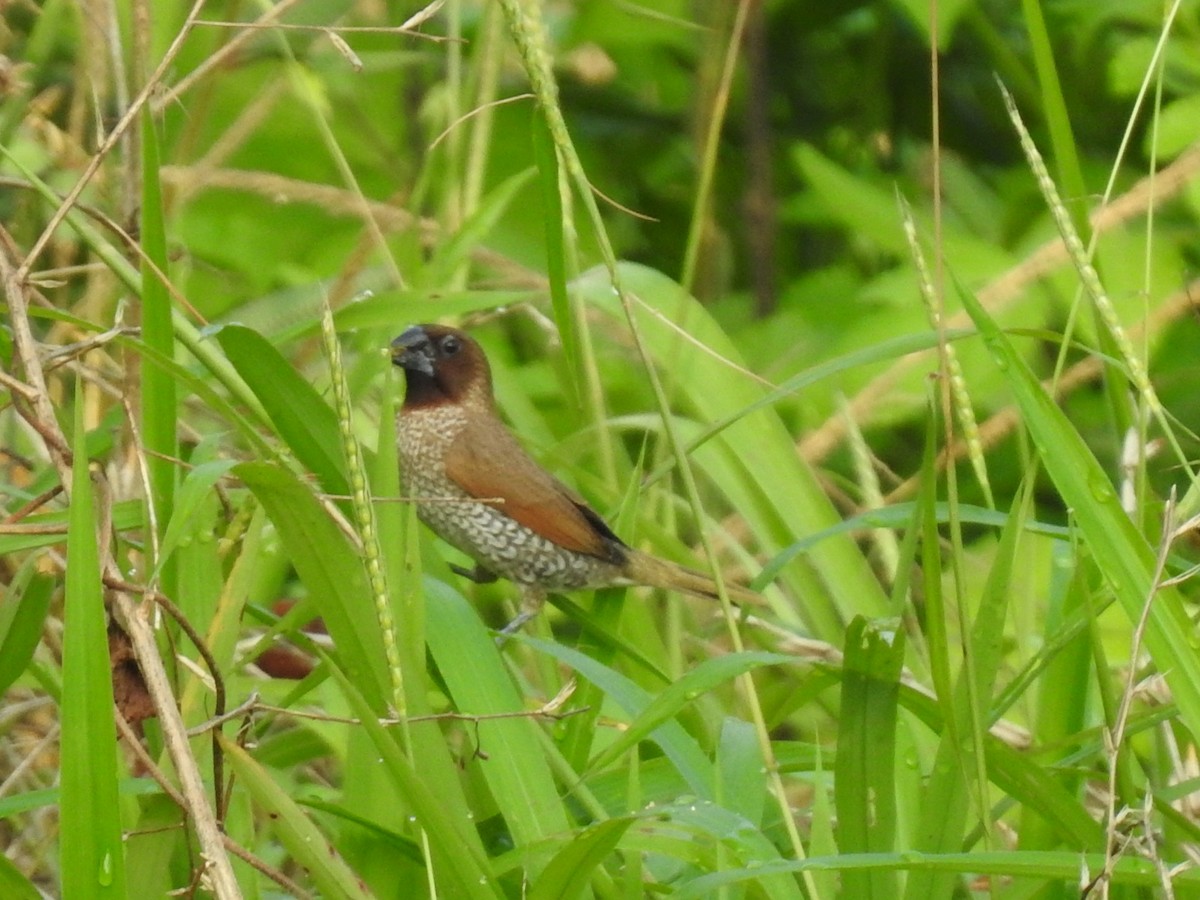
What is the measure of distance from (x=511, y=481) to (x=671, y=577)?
0.49m

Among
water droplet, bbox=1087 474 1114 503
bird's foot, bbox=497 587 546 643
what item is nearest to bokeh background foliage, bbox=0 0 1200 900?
water droplet, bbox=1087 474 1114 503

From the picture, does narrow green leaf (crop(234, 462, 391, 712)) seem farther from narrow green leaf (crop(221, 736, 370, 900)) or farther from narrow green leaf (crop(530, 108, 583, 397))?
narrow green leaf (crop(530, 108, 583, 397))

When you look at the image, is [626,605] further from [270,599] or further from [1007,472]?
[1007,472]

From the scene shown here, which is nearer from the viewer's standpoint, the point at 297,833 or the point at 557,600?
the point at 297,833

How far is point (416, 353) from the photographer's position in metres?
3.10

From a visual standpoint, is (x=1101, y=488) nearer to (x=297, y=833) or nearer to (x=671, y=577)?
(x=297, y=833)

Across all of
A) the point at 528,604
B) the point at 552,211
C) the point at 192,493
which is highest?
the point at 552,211

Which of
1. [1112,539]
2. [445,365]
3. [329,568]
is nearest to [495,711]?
[329,568]

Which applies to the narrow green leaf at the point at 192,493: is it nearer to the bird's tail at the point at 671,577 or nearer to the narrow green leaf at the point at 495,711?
the narrow green leaf at the point at 495,711

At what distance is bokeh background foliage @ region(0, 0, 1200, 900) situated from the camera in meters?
1.44

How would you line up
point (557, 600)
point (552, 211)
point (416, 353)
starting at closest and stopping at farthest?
point (552, 211)
point (557, 600)
point (416, 353)

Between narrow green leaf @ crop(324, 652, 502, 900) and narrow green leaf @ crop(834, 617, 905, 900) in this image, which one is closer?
narrow green leaf @ crop(324, 652, 502, 900)

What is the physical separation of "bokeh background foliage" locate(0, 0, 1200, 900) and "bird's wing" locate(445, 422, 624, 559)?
0.08 m

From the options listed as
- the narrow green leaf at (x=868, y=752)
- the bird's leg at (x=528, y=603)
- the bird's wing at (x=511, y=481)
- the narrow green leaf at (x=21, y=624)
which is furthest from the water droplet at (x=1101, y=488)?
the bird's wing at (x=511, y=481)
